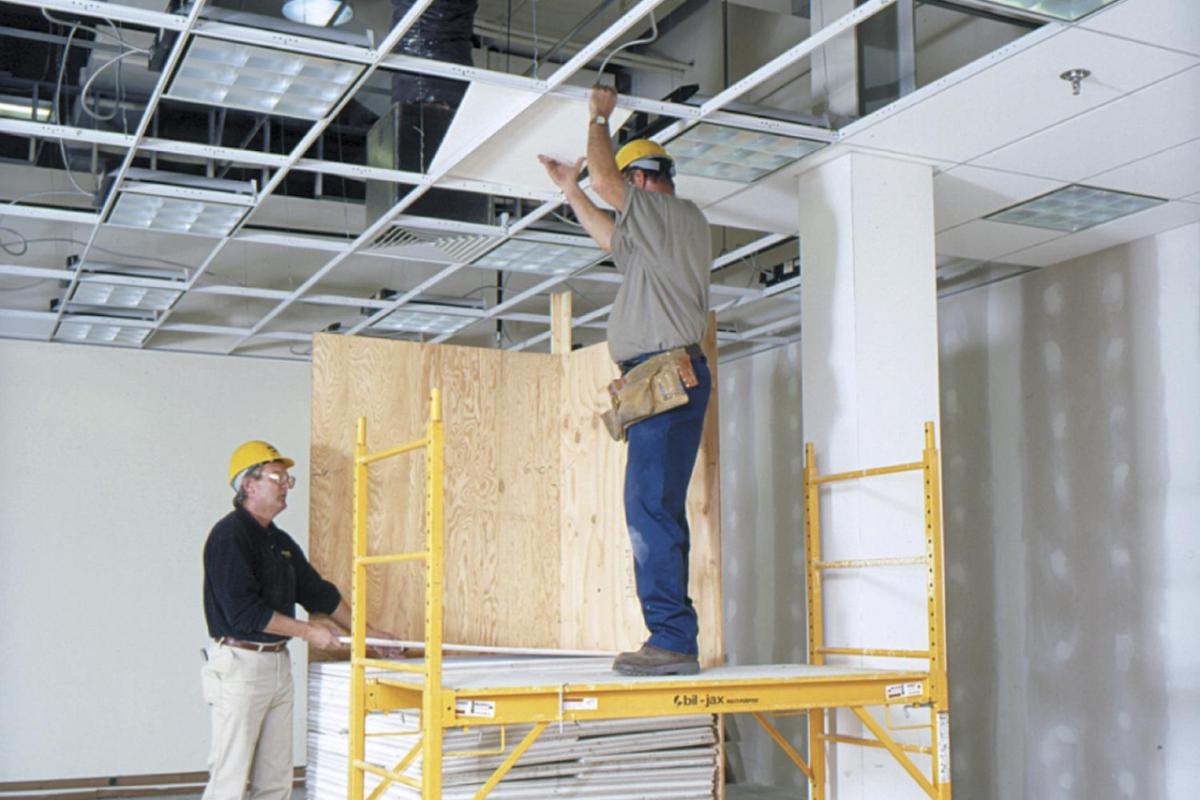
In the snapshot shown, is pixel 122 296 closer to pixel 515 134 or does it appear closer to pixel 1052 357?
pixel 515 134

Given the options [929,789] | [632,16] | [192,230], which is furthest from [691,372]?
[192,230]

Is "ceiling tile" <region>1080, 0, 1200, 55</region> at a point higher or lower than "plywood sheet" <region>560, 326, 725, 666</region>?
higher

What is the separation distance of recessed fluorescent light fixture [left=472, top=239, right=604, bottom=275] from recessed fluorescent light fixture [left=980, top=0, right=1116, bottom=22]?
2.95m

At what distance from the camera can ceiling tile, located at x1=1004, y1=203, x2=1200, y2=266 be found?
6.12 meters

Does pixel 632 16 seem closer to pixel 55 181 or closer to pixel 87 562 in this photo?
pixel 55 181

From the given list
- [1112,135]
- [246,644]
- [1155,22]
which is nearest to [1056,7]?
[1155,22]

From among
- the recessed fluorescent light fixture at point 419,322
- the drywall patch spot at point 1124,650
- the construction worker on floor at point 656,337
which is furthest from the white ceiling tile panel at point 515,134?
the drywall patch spot at point 1124,650

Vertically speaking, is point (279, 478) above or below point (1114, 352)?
below

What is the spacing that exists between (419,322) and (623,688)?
528cm

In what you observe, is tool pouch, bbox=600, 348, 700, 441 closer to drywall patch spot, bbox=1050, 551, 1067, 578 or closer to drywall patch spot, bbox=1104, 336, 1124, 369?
drywall patch spot, bbox=1104, 336, 1124, 369

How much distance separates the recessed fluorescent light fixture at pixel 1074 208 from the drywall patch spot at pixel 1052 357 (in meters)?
0.85

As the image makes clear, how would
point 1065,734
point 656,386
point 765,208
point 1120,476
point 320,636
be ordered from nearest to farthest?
1. point 656,386
2. point 320,636
3. point 765,208
4. point 1120,476
5. point 1065,734

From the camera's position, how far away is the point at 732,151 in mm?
5312

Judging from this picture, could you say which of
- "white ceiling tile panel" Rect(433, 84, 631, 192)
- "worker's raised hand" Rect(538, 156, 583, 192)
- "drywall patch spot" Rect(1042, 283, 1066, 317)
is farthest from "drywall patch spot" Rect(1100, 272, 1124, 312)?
"worker's raised hand" Rect(538, 156, 583, 192)
